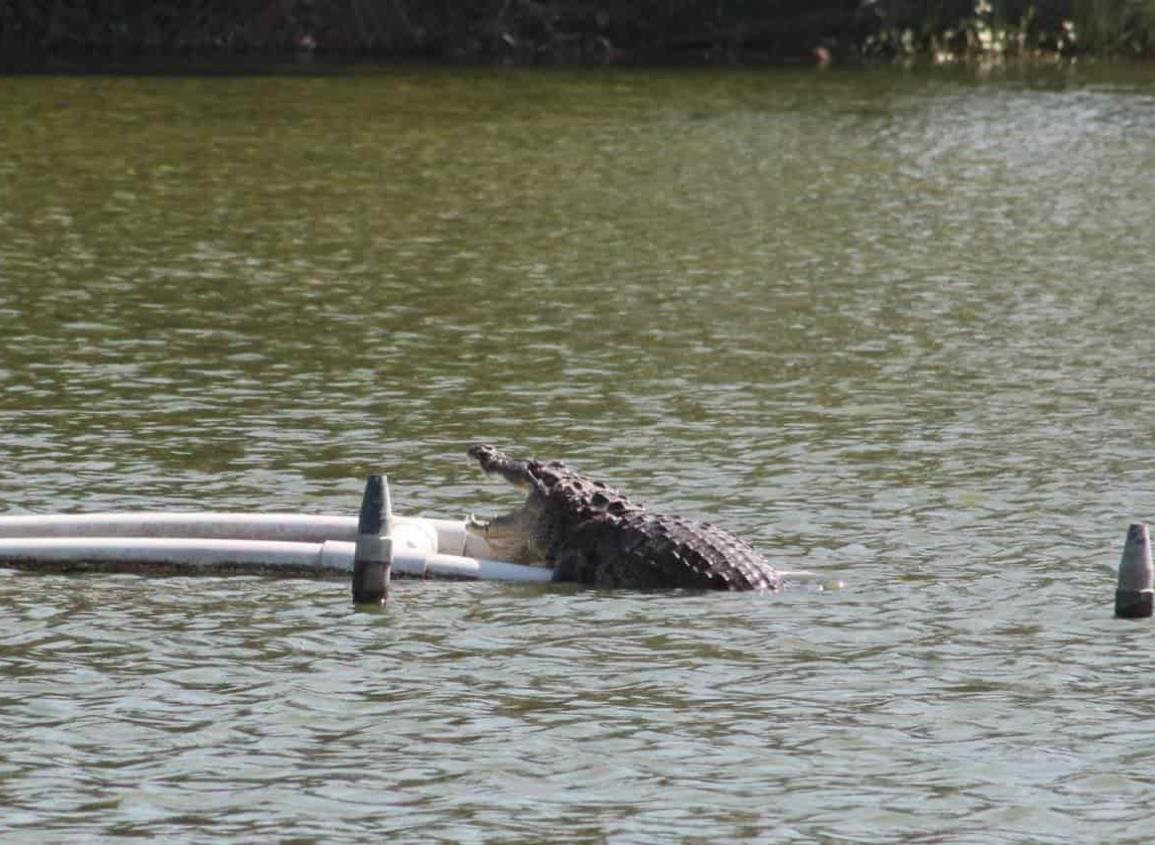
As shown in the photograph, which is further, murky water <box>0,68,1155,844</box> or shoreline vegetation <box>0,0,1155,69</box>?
shoreline vegetation <box>0,0,1155,69</box>

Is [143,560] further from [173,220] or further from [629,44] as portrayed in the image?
[629,44]

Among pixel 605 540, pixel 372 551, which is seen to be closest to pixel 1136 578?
pixel 605 540

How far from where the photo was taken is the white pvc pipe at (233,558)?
15.8m

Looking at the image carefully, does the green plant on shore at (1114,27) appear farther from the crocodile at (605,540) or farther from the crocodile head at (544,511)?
the crocodile at (605,540)

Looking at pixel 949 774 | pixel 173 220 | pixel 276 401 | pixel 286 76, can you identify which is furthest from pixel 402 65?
pixel 949 774

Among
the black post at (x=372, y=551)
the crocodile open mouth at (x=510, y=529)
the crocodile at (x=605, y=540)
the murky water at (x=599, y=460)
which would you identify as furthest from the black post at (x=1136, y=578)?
the black post at (x=372, y=551)

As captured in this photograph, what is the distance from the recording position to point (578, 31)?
6569 centimetres

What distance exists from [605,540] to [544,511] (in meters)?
0.65

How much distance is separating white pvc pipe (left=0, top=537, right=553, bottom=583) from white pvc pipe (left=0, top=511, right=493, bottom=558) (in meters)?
0.19

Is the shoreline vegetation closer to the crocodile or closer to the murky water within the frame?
the murky water

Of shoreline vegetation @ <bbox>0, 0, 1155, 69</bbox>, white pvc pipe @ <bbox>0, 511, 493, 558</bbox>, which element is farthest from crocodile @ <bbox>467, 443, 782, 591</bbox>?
shoreline vegetation @ <bbox>0, 0, 1155, 69</bbox>

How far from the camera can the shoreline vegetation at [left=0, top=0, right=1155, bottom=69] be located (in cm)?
6203

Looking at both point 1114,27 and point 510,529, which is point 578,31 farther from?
point 510,529

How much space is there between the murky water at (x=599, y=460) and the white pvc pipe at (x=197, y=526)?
46cm
